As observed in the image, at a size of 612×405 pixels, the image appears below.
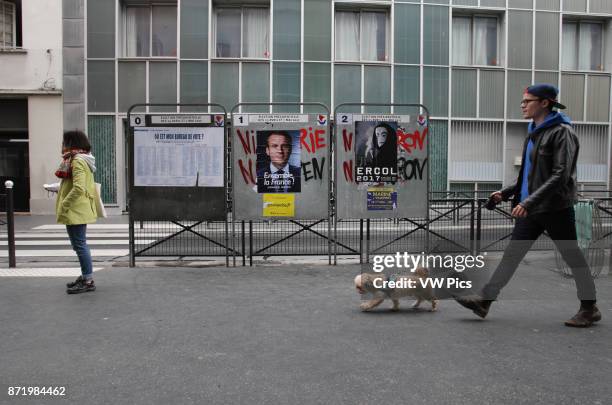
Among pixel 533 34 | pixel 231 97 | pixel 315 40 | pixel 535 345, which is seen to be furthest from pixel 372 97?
pixel 535 345

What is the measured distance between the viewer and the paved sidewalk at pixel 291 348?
3.42 metres

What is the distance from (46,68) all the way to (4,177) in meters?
4.19

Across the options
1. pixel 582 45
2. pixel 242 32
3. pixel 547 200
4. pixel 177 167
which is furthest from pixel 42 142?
pixel 582 45

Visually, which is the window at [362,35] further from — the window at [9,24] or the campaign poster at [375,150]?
the campaign poster at [375,150]

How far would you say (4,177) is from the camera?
19.1 metres

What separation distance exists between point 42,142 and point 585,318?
18046 mm

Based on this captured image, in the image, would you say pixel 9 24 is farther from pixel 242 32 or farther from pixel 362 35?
pixel 362 35

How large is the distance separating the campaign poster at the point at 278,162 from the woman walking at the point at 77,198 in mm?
2355

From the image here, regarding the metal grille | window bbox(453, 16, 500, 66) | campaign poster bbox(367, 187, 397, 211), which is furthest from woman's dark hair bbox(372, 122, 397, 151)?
window bbox(453, 16, 500, 66)

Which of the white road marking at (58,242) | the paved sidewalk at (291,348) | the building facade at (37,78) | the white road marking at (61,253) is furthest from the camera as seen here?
the building facade at (37,78)

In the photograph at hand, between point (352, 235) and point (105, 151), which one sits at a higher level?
point (105, 151)

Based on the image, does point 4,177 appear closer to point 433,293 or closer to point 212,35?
point 212,35

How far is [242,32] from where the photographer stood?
61.6 ft

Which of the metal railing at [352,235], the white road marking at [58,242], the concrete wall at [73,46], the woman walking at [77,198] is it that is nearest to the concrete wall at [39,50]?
the concrete wall at [73,46]
